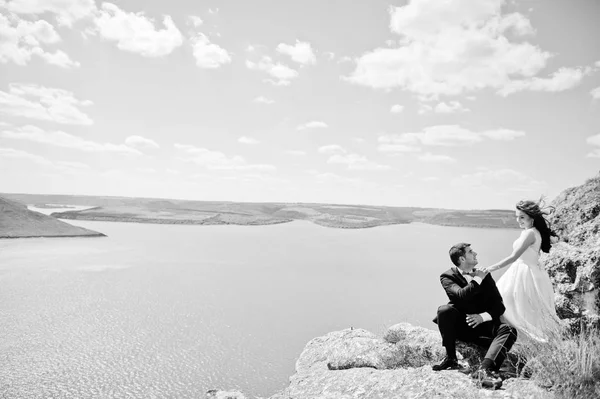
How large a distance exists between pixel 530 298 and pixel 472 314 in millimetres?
923

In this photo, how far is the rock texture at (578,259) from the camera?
18.7 feet

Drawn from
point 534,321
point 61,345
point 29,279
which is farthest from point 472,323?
point 29,279

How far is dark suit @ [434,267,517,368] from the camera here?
17.5 ft

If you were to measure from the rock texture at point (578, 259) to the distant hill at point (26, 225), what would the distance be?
47.9 meters


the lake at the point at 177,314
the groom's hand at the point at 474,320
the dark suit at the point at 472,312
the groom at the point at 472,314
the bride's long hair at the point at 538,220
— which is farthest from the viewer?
the lake at the point at 177,314

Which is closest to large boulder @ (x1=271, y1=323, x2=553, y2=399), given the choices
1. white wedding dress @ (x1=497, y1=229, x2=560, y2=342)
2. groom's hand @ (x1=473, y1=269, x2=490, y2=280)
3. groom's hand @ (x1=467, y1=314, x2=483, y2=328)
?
groom's hand @ (x1=467, y1=314, x2=483, y2=328)

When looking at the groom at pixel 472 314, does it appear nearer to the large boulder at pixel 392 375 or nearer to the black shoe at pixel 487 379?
the black shoe at pixel 487 379

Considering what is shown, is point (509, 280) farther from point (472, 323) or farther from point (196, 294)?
point (196, 294)

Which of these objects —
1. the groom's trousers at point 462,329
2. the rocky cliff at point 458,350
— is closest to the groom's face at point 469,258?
the groom's trousers at point 462,329

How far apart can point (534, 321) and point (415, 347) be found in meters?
2.67

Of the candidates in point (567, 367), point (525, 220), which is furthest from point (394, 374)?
point (525, 220)

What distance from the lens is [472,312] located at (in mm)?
5562

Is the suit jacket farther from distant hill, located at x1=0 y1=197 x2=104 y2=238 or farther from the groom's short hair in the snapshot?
distant hill, located at x1=0 y1=197 x2=104 y2=238

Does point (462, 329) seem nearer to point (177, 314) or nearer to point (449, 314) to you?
point (449, 314)
